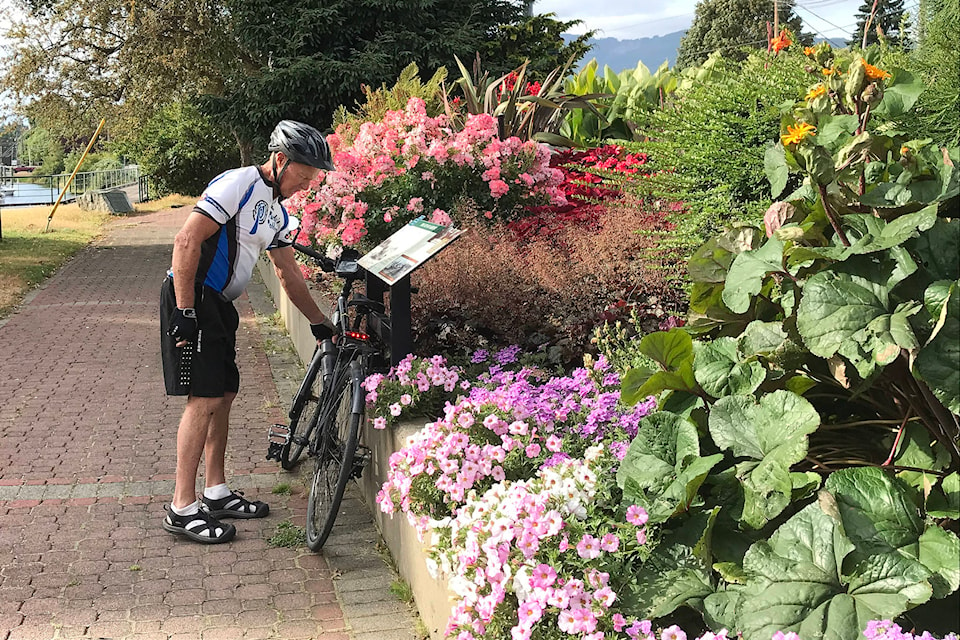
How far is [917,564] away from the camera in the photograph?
2.00 meters

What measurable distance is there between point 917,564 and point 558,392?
192 cm

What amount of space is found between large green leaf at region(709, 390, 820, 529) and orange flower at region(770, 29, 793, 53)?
2745 mm

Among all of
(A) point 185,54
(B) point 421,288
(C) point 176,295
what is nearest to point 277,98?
(A) point 185,54

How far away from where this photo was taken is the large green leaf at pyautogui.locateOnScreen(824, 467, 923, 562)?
2057mm

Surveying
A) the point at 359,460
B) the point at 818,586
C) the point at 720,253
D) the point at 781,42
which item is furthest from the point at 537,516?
the point at 781,42

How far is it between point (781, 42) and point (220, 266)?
3014mm

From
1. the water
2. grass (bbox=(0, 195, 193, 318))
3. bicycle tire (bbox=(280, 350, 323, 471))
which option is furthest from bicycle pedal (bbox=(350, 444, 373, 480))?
the water

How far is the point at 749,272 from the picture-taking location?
7.83 feet

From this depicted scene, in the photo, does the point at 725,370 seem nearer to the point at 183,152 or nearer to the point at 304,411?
the point at 304,411

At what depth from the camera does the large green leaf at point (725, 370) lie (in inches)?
95.7

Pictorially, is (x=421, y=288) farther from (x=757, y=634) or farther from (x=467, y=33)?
(x=467, y=33)

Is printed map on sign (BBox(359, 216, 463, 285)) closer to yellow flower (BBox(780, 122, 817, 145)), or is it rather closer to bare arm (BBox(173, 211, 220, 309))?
bare arm (BBox(173, 211, 220, 309))

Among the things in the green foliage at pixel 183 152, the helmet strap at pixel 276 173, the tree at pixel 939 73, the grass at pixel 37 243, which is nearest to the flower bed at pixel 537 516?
the tree at pixel 939 73

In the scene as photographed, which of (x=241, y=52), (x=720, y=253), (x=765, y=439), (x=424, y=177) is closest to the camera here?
(x=765, y=439)
